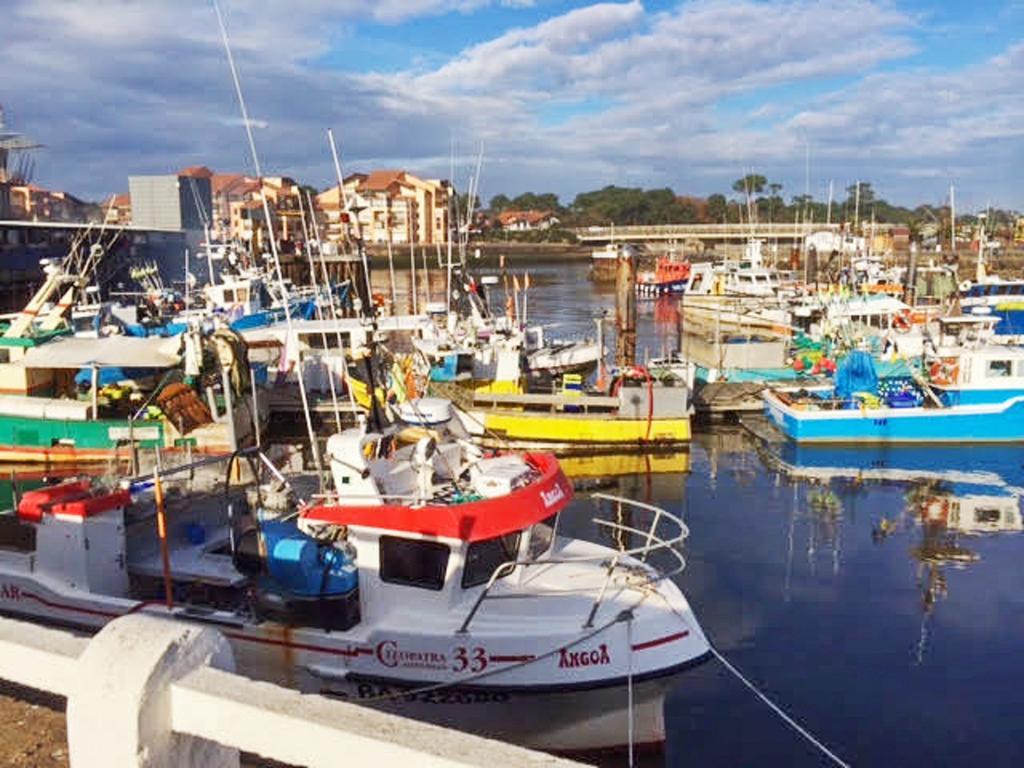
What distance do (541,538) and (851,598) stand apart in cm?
682

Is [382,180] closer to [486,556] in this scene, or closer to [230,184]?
[230,184]

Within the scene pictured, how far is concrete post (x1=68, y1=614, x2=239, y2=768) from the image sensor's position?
288 centimetres

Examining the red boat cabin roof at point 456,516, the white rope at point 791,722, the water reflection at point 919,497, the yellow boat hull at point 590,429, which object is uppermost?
the red boat cabin roof at point 456,516

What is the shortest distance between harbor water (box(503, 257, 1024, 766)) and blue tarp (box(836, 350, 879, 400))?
6.77 ft

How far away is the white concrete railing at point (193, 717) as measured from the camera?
2723 mm

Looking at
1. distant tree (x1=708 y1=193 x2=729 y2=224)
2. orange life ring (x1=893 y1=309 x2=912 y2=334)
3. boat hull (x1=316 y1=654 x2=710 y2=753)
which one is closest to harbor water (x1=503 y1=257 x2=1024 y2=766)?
boat hull (x1=316 y1=654 x2=710 y2=753)

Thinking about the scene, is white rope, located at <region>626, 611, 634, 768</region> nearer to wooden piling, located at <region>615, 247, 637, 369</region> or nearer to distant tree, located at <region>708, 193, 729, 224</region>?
wooden piling, located at <region>615, 247, 637, 369</region>

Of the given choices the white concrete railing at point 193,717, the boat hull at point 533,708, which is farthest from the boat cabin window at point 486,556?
the white concrete railing at point 193,717

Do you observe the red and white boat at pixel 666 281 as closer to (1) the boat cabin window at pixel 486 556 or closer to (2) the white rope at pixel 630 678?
(1) the boat cabin window at pixel 486 556

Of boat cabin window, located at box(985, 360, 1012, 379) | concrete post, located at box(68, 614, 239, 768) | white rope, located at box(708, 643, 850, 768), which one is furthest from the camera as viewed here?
boat cabin window, located at box(985, 360, 1012, 379)

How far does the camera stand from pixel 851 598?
1445 centimetres

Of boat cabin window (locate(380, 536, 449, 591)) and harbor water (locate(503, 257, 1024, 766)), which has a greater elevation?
boat cabin window (locate(380, 536, 449, 591))

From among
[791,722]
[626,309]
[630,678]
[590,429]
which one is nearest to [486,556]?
[630,678]

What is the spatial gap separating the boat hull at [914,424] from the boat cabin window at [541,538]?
14.8 metres
